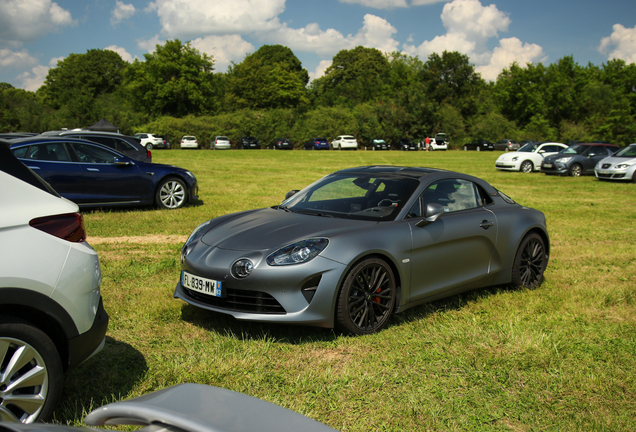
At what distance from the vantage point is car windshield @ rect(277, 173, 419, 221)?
16.2 feet

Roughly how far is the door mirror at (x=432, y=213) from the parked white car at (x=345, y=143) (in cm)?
5624

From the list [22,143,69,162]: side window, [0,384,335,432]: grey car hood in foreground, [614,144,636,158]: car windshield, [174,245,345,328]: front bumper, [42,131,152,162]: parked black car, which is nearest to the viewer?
[0,384,335,432]: grey car hood in foreground

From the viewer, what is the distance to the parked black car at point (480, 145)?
2516 inches

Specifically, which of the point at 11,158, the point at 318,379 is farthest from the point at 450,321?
the point at 11,158

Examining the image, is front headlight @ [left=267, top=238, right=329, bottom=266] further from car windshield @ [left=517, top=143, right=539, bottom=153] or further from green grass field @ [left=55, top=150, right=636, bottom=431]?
car windshield @ [left=517, top=143, right=539, bottom=153]

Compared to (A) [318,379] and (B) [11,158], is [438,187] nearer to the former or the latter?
(A) [318,379]

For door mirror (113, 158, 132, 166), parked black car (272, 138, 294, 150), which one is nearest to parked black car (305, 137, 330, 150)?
parked black car (272, 138, 294, 150)

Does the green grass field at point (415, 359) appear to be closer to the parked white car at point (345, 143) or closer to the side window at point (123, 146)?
the side window at point (123, 146)

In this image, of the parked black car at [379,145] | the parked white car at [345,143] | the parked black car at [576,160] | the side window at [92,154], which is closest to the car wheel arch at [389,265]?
the side window at [92,154]

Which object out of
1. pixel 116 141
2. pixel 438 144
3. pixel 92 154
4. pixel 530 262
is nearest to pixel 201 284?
pixel 530 262

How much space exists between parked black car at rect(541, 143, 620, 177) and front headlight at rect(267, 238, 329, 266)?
867 inches

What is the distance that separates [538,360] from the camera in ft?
12.8

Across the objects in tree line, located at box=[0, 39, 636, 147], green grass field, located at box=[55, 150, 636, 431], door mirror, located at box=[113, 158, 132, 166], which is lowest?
green grass field, located at box=[55, 150, 636, 431]

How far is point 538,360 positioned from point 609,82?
297 feet
